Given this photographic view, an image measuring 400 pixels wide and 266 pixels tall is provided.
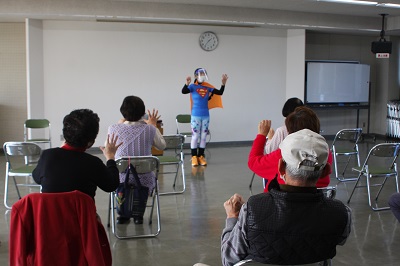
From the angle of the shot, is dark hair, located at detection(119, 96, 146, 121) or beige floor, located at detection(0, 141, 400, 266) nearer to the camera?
beige floor, located at detection(0, 141, 400, 266)

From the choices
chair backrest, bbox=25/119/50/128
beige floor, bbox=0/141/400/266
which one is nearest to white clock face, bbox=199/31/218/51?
chair backrest, bbox=25/119/50/128

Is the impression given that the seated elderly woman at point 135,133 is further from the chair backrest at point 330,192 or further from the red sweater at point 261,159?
the chair backrest at point 330,192

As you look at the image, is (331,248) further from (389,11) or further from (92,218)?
(389,11)

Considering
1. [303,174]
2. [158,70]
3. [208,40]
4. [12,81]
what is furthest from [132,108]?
[208,40]

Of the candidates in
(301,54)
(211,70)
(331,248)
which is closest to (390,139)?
(301,54)

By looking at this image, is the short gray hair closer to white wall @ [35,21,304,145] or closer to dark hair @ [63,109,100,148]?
dark hair @ [63,109,100,148]

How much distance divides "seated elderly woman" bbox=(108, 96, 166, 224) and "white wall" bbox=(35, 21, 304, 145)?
5.34 metres

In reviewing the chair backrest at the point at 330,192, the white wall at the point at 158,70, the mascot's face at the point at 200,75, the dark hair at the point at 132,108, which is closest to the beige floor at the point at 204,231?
the chair backrest at the point at 330,192

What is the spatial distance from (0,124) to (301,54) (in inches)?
265

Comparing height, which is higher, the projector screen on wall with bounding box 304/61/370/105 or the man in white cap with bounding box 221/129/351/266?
the projector screen on wall with bounding box 304/61/370/105

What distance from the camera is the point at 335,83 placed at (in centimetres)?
1144

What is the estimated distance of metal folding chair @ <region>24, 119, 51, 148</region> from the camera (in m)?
8.10

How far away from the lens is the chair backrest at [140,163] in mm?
4297

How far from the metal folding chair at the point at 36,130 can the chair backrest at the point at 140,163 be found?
4.21 m
